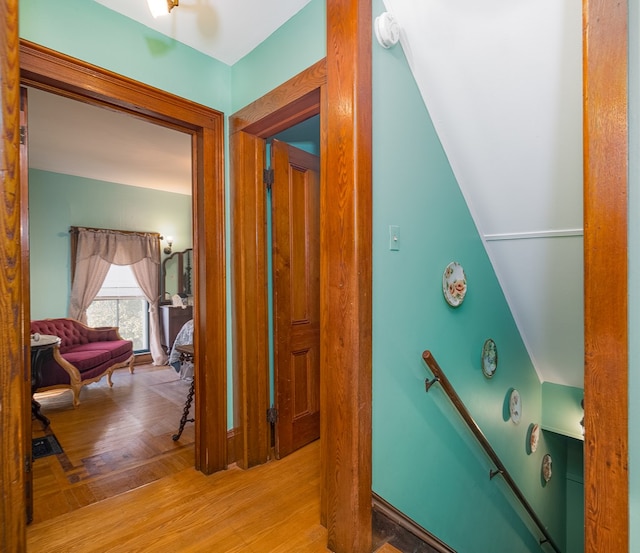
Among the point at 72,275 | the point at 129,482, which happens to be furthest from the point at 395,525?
the point at 72,275

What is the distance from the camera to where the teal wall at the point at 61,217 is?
4609 mm

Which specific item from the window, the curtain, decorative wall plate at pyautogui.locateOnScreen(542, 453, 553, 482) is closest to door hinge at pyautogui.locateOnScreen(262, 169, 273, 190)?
decorative wall plate at pyautogui.locateOnScreen(542, 453, 553, 482)

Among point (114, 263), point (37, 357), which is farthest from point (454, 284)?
point (114, 263)

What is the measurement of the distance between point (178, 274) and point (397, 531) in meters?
5.45

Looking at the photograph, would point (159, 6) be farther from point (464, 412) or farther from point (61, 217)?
point (61, 217)

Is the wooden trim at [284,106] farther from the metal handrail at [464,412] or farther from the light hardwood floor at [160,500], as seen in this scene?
the light hardwood floor at [160,500]

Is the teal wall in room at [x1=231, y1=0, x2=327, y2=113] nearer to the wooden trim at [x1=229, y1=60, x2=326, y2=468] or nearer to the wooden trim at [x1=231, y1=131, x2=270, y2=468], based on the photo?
the wooden trim at [x1=229, y1=60, x2=326, y2=468]

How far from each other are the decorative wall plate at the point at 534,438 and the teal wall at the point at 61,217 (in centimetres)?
572

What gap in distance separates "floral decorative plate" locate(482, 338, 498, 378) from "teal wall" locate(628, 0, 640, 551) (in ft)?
4.62

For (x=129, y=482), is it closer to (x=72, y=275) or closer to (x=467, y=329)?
(x=467, y=329)

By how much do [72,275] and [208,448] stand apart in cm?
405

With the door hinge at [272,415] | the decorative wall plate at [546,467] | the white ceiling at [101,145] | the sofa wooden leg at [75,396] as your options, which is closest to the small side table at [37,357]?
the sofa wooden leg at [75,396]

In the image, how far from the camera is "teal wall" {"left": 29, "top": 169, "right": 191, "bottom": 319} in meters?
4.61

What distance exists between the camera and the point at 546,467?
3373 millimetres
